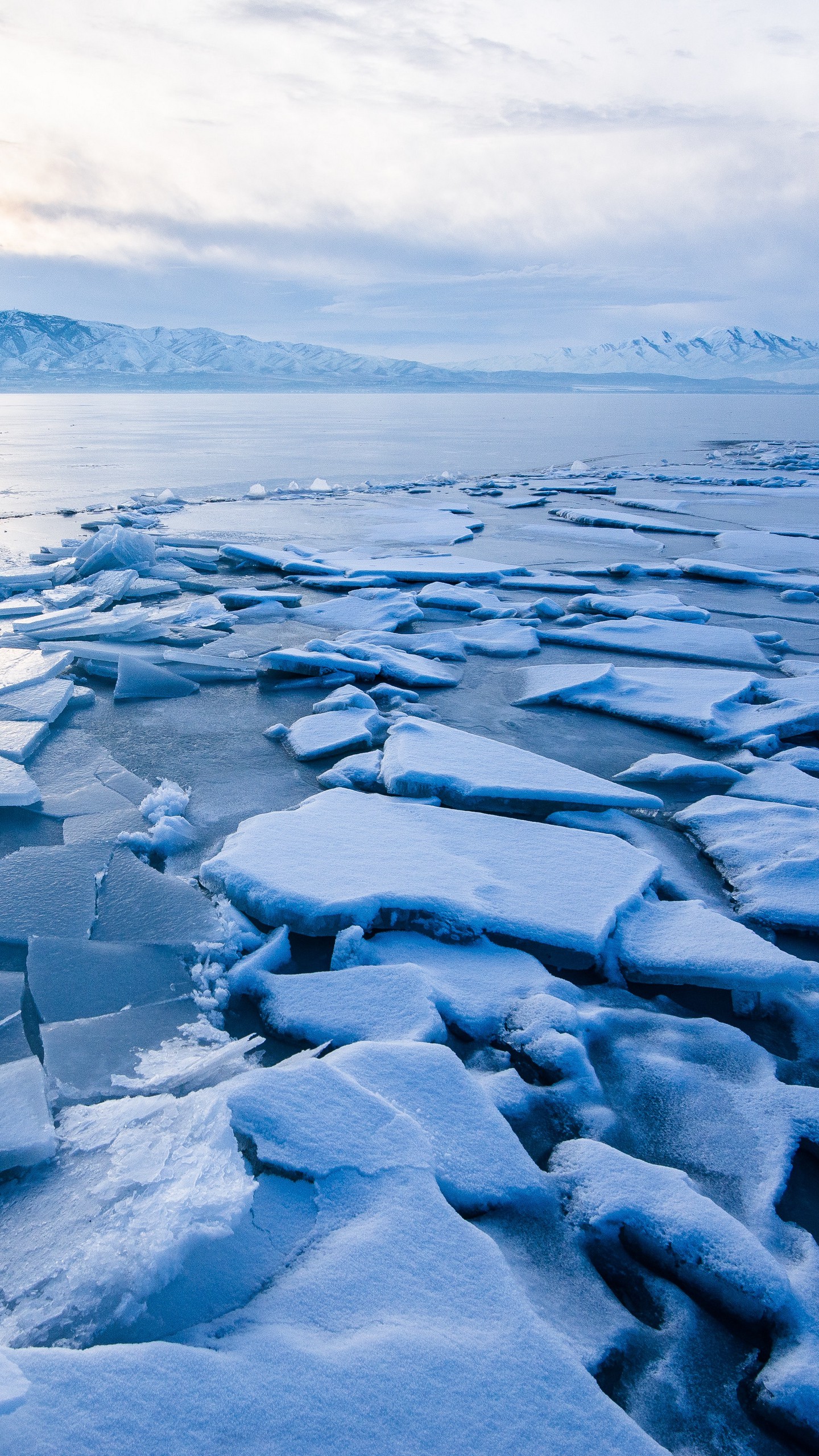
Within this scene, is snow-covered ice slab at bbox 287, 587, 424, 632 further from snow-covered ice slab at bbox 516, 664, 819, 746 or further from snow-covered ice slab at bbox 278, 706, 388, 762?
snow-covered ice slab at bbox 278, 706, 388, 762

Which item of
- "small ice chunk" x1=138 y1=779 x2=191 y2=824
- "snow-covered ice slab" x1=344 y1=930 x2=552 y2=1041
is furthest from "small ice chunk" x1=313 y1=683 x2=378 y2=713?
"snow-covered ice slab" x1=344 y1=930 x2=552 y2=1041

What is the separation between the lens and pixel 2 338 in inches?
6427

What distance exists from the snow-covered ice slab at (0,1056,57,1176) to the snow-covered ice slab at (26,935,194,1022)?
0.61 feet

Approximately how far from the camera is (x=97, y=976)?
1693 mm

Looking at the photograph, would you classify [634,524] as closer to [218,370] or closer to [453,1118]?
[453,1118]

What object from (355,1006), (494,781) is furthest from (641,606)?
(355,1006)

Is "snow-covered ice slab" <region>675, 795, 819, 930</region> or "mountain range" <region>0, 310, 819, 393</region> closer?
"snow-covered ice slab" <region>675, 795, 819, 930</region>

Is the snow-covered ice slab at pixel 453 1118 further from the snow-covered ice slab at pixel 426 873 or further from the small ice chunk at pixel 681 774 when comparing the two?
the small ice chunk at pixel 681 774

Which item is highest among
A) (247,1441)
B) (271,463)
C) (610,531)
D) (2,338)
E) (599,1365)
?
(2,338)

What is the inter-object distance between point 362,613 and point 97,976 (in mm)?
3647

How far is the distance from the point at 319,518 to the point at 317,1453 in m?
8.84

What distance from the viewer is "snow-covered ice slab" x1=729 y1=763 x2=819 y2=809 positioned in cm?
267

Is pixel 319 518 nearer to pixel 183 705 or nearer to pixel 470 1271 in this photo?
pixel 183 705

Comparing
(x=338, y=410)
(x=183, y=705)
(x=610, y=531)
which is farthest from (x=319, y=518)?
(x=338, y=410)
